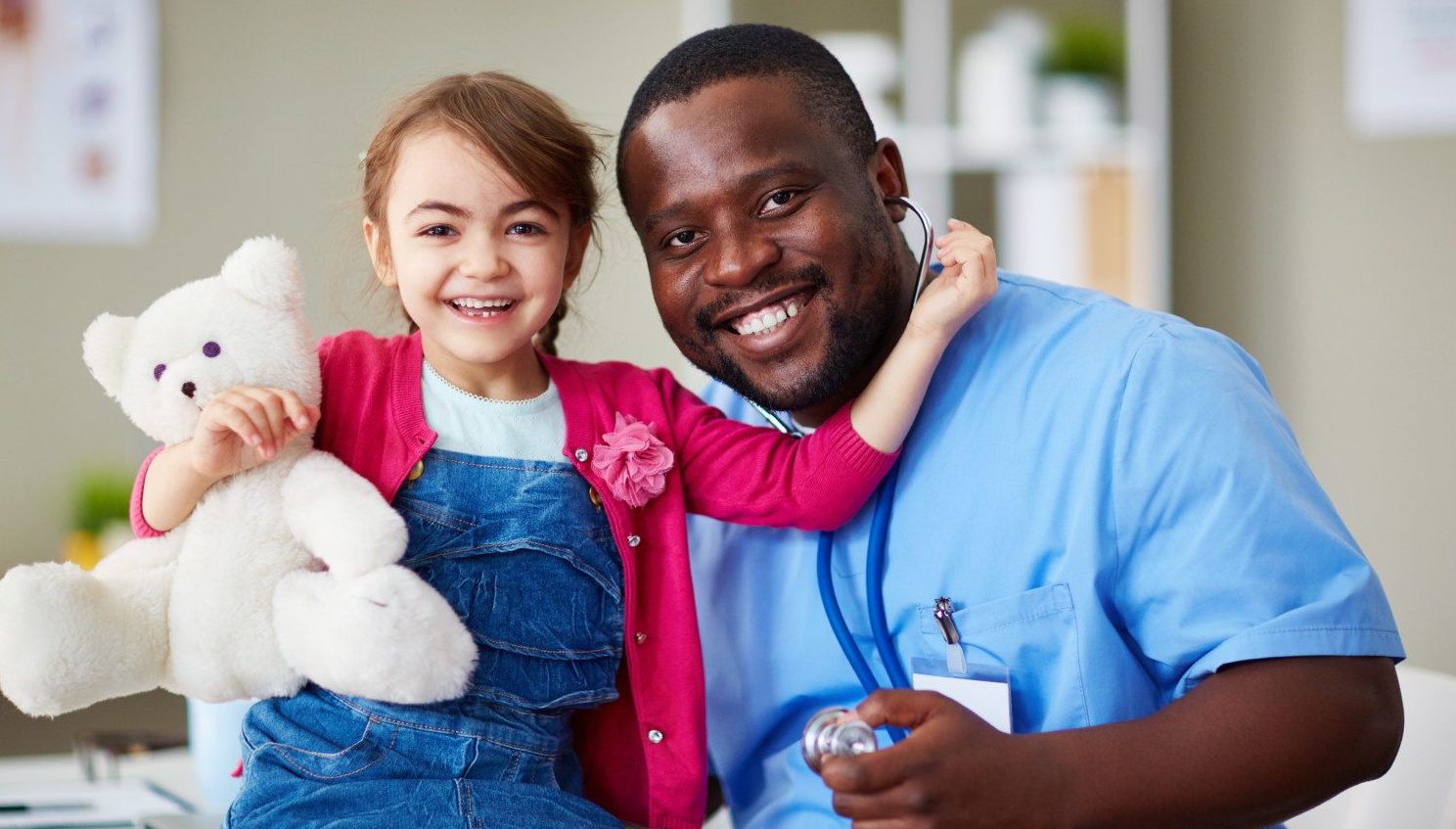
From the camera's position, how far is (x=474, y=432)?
127 cm

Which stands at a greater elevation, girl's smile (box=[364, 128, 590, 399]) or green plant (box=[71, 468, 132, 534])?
girl's smile (box=[364, 128, 590, 399])

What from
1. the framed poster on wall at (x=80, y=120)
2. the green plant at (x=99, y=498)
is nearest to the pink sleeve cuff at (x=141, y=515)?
the green plant at (x=99, y=498)

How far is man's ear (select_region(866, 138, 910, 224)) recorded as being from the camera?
1.36m

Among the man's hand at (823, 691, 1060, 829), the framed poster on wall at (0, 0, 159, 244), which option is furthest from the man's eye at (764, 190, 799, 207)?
the framed poster on wall at (0, 0, 159, 244)

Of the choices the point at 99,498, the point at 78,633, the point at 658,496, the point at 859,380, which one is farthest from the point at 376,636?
the point at 99,498

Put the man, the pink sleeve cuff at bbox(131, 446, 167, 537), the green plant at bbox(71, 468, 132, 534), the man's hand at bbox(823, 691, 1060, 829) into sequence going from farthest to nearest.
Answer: the green plant at bbox(71, 468, 132, 534), the pink sleeve cuff at bbox(131, 446, 167, 537), the man, the man's hand at bbox(823, 691, 1060, 829)

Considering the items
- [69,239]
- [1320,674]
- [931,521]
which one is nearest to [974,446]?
[931,521]

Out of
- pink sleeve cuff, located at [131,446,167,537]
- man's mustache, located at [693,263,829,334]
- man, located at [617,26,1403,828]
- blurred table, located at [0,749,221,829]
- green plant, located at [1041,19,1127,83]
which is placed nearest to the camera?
man, located at [617,26,1403,828]

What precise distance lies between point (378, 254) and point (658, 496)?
37 centimetres

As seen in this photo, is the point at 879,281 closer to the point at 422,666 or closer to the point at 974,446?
the point at 974,446

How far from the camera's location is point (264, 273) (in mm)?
1168

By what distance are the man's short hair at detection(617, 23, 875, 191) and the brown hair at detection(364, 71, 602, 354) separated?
0.15 feet

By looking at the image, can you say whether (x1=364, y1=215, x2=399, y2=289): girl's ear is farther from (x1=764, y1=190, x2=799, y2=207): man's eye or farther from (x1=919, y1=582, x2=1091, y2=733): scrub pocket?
(x1=919, y1=582, x2=1091, y2=733): scrub pocket

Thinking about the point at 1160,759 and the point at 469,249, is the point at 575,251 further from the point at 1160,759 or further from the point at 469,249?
the point at 1160,759
